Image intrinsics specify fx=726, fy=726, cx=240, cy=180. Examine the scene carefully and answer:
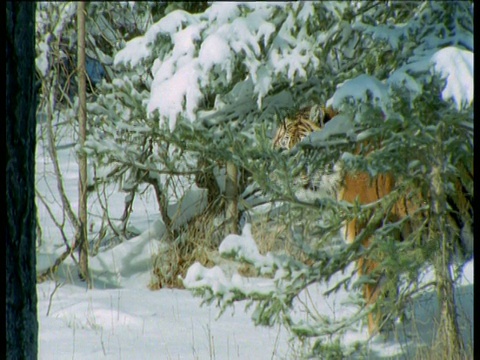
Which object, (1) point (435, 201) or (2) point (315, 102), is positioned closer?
(1) point (435, 201)

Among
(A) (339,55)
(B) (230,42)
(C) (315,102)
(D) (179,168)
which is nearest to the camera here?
(B) (230,42)

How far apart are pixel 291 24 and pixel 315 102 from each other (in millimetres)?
1219

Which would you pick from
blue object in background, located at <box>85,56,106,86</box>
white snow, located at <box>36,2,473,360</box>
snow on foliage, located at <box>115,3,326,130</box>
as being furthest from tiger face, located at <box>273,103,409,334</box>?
blue object in background, located at <box>85,56,106,86</box>

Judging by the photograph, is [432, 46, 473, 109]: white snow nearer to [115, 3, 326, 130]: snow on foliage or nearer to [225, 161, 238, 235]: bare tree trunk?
[115, 3, 326, 130]: snow on foliage

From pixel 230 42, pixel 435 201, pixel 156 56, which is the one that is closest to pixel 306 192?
pixel 435 201

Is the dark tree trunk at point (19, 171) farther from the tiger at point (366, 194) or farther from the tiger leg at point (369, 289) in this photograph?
the tiger leg at point (369, 289)

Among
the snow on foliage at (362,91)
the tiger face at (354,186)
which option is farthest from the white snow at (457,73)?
the tiger face at (354,186)

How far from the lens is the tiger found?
427 cm

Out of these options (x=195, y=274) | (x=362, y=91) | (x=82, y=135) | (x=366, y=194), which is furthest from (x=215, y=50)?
(x=366, y=194)

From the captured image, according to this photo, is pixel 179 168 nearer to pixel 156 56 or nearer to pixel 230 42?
pixel 156 56

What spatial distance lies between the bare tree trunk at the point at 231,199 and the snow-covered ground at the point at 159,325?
0.72 meters

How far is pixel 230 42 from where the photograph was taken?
316 cm

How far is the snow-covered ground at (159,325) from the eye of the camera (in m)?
4.49
